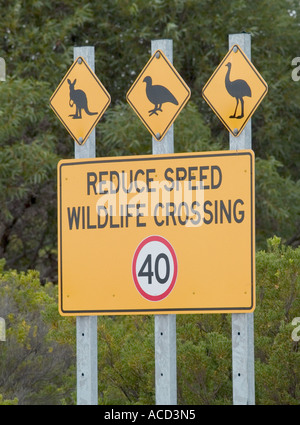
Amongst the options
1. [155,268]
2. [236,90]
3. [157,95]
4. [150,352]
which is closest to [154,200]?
[155,268]

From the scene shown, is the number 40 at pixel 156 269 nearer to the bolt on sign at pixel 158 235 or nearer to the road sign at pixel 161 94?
the bolt on sign at pixel 158 235

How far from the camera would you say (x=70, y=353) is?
9.61m

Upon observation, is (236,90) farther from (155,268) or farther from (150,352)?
(150,352)

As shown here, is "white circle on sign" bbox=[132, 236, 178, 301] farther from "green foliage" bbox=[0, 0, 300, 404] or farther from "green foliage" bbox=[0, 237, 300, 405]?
"green foliage" bbox=[0, 0, 300, 404]

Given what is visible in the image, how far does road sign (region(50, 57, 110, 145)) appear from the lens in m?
6.26

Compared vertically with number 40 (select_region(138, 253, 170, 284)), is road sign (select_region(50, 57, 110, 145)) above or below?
above

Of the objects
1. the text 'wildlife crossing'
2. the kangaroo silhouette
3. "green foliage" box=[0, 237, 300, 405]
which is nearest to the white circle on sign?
the text 'wildlife crossing'

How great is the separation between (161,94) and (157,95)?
0.03 m

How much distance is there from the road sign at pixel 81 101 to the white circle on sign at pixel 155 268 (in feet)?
2.87

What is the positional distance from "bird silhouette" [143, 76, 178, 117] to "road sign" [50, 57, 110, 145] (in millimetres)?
323

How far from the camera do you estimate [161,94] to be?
6.04 m

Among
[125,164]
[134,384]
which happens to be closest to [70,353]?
[134,384]

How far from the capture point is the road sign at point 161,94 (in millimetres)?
6023

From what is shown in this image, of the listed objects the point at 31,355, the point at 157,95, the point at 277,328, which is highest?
the point at 157,95
